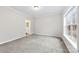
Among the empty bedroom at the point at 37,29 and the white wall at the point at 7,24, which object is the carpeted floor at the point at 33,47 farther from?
the white wall at the point at 7,24

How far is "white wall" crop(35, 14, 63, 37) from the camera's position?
845 cm

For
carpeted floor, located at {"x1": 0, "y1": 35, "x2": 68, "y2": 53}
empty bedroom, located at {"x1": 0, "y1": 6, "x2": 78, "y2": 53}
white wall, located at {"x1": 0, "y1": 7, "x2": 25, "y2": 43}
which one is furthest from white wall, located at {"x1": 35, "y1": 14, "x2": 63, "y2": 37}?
white wall, located at {"x1": 0, "y1": 7, "x2": 25, "y2": 43}

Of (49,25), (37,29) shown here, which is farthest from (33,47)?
(37,29)

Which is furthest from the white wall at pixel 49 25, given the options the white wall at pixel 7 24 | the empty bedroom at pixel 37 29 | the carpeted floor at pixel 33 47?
the white wall at pixel 7 24

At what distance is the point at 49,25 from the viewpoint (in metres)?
9.33

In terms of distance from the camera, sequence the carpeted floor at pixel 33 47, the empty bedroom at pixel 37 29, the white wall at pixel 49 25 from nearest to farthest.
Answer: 1. the carpeted floor at pixel 33 47
2. the empty bedroom at pixel 37 29
3. the white wall at pixel 49 25

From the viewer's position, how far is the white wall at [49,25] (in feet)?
27.7

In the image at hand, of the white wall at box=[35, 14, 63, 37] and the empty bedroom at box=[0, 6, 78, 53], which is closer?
the empty bedroom at box=[0, 6, 78, 53]

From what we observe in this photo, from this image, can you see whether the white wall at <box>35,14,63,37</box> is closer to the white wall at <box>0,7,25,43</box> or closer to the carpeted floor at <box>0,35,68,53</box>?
the carpeted floor at <box>0,35,68,53</box>

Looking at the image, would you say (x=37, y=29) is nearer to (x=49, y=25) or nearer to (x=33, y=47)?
(x=49, y=25)

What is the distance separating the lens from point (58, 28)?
852 cm
